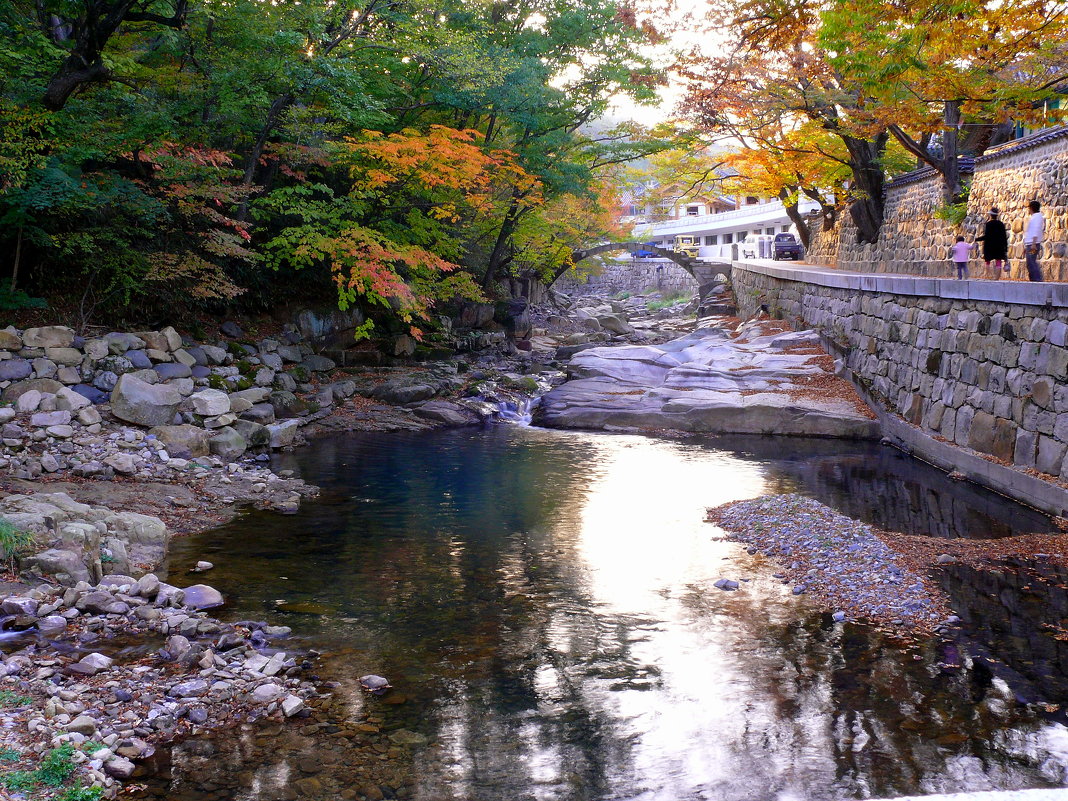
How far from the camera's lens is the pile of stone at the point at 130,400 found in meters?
12.7

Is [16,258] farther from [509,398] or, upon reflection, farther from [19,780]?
[19,780]

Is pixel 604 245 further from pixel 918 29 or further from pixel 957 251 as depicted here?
pixel 918 29

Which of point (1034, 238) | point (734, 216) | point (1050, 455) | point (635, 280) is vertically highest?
point (734, 216)

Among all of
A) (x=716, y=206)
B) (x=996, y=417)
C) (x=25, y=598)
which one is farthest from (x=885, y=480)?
(x=716, y=206)

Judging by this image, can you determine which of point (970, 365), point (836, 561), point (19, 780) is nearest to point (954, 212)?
point (970, 365)

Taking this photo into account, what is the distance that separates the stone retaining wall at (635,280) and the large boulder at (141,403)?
49045 mm

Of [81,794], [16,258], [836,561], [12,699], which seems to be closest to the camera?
[81,794]

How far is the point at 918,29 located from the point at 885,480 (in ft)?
24.7

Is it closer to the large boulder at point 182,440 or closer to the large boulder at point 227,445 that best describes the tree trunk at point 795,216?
the large boulder at point 227,445

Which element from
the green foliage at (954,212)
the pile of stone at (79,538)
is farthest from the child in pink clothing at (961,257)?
the pile of stone at (79,538)

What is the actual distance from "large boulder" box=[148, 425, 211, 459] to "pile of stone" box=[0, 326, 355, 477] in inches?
0.7

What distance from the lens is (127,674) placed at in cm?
607

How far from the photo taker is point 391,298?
23.0 metres

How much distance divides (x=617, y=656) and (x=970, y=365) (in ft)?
34.1
